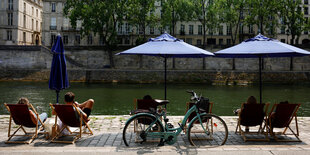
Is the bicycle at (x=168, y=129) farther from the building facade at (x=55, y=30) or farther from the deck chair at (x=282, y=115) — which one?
the building facade at (x=55, y=30)

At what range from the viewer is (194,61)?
39719 millimetres

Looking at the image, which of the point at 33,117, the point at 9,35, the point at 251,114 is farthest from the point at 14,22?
the point at 251,114

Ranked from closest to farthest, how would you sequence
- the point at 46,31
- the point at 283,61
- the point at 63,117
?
the point at 63,117 → the point at 283,61 → the point at 46,31

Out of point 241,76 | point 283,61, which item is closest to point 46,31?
point 241,76

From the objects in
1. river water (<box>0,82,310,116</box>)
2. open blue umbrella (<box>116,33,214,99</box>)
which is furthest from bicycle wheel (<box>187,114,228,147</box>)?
river water (<box>0,82,310,116</box>)

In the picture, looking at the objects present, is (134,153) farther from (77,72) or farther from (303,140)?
(77,72)

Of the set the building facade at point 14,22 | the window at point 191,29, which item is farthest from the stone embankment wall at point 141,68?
the window at point 191,29

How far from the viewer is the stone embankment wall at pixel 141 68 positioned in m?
33.2

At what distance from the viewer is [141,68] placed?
39031mm

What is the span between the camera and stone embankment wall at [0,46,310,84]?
3325 centimetres

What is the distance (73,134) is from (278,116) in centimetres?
460

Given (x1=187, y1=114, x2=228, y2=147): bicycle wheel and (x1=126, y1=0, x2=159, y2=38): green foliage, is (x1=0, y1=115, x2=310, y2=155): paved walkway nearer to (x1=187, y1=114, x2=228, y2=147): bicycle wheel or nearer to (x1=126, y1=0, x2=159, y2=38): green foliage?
(x1=187, y1=114, x2=228, y2=147): bicycle wheel

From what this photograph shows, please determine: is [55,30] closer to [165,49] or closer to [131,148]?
→ [165,49]

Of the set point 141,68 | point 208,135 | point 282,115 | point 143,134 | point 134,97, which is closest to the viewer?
point 143,134
